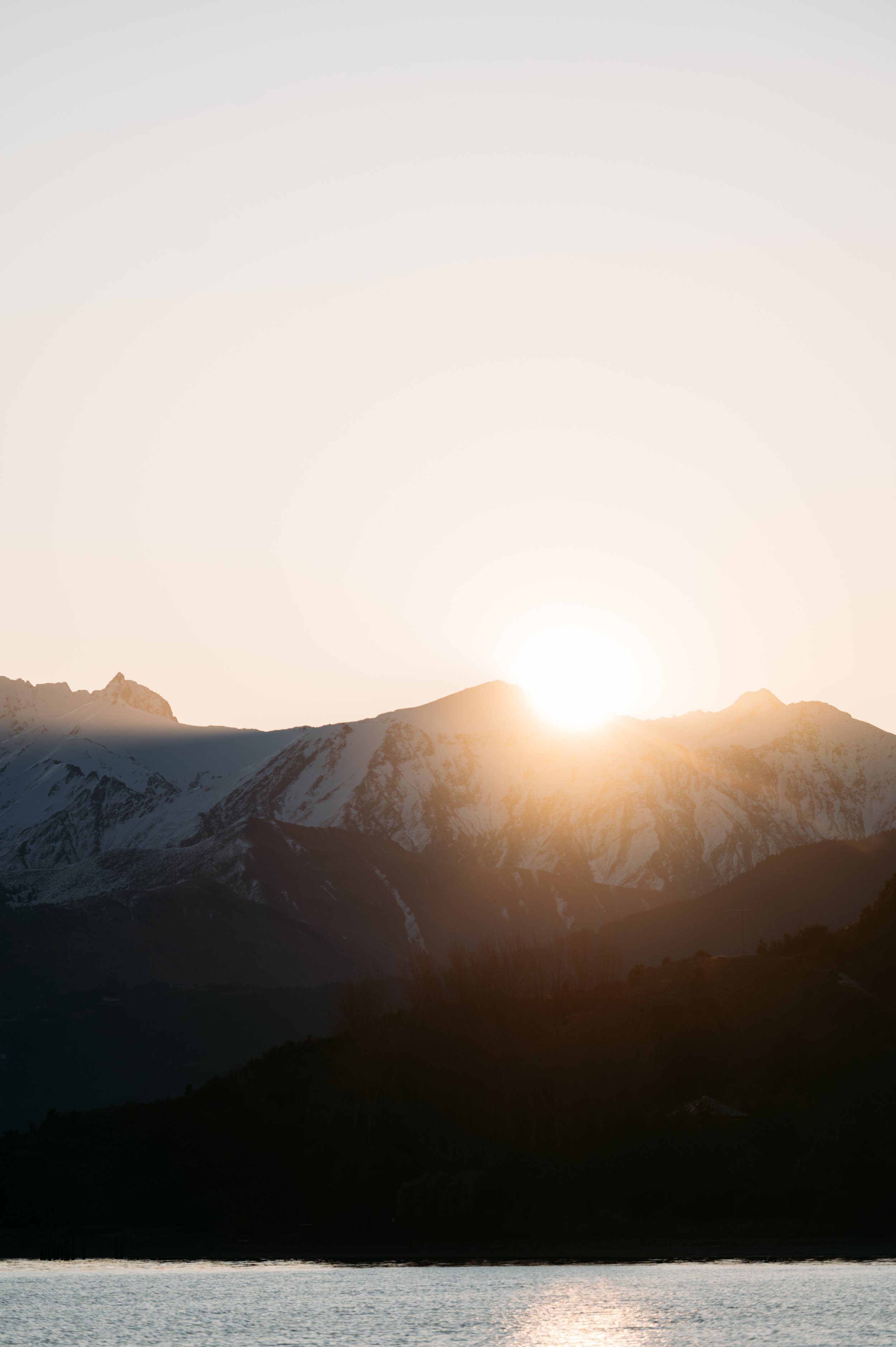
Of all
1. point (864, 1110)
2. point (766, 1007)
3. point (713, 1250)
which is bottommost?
point (713, 1250)

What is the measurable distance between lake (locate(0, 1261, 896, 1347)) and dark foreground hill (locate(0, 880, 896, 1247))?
8828mm

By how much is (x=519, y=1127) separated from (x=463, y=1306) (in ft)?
91.6

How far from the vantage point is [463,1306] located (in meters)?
63.5

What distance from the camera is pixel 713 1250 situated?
3152 inches

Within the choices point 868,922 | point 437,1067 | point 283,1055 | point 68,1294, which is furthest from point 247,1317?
point 868,922

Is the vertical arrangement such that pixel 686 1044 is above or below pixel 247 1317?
above

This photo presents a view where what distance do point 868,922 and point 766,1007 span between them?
22.8 meters

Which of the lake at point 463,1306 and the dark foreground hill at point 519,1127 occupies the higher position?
the dark foreground hill at point 519,1127

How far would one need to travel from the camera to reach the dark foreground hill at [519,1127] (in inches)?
3339

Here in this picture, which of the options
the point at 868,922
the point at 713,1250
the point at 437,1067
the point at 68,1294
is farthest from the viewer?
the point at 868,922

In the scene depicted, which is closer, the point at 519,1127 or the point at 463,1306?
the point at 463,1306

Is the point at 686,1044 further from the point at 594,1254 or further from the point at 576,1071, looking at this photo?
the point at 594,1254

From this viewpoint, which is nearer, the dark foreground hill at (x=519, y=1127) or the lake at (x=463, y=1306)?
the lake at (x=463, y=1306)

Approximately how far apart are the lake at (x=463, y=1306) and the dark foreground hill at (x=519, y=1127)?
29.0 ft
